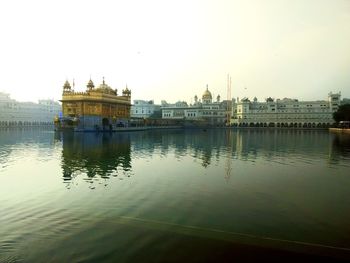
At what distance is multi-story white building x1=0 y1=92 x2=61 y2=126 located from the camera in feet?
331

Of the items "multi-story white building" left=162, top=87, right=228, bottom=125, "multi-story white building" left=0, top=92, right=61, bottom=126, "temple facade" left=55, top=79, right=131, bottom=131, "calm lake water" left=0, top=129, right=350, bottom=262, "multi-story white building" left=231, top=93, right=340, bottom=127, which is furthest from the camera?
"multi-story white building" left=162, top=87, right=228, bottom=125

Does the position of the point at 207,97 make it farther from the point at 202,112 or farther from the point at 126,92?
the point at 126,92

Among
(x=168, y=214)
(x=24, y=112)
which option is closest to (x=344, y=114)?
(x=168, y=214)

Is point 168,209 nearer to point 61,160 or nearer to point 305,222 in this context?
point 305,222

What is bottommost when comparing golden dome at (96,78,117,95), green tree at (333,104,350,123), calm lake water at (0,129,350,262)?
calm lake water at (0,129,350,262)

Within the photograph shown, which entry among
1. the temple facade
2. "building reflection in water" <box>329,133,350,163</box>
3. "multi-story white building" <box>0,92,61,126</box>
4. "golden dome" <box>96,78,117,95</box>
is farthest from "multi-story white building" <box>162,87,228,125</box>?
"building reflection in water" <box>329,133,350,163</box>

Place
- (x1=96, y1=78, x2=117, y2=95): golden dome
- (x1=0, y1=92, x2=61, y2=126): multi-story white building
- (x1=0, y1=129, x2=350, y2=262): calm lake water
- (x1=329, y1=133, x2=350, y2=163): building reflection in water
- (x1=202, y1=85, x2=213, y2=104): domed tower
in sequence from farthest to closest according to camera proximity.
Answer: (x1=202, y1=85, x2=213, y2=104): domed tower → (x1=0, y1=92, x2=61, y2=126): multi-story white building → (x1=96, y1=78, x2=117, y2=95): golden dome → (x1=329, y1=133, x2=350, y2=163): building reflection in water → (x1=0, y1=129, x2=350, y2=262): calm lake water

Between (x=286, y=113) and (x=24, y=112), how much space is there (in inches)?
3459

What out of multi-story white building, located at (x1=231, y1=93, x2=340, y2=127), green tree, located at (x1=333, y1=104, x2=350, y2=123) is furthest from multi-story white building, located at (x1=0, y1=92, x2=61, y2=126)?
green tree, located at (x1=333, y1=104, x2=350, y2=123)

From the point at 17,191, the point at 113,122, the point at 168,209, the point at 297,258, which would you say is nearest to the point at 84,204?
the point at 168,209

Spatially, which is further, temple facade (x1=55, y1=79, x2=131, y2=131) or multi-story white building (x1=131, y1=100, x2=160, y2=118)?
multi-story white building (x1=131, y1=100, x2=160, y2=118)

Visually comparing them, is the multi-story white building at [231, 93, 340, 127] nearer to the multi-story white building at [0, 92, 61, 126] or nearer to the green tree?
the green tree

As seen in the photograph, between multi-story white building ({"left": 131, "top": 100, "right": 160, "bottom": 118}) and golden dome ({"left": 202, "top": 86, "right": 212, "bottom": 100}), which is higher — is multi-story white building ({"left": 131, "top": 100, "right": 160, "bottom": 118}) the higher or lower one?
the lower one

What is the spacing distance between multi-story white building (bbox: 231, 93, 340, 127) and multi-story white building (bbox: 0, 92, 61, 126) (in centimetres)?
6695
